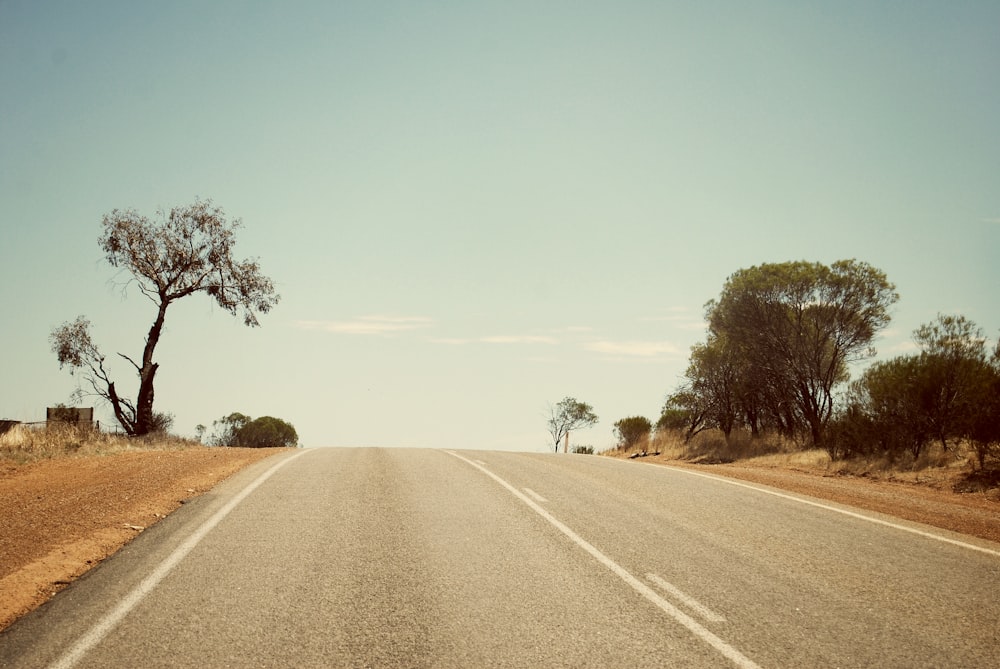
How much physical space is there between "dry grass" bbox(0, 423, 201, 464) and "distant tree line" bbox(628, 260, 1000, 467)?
66.1 feet

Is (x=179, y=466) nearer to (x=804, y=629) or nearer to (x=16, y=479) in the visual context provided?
(x=16, y=479)

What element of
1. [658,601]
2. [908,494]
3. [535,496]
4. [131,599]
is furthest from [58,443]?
→ [908,494]

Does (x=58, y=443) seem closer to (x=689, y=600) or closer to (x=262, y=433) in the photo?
(x=689, y=600)

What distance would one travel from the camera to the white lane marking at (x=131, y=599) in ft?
12.8

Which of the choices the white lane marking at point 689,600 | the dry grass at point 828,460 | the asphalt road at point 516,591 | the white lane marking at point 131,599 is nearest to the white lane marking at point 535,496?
the asphalt road at point 516,591

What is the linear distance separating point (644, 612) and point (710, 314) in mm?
24904

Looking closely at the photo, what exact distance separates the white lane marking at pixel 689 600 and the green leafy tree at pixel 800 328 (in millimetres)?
18603

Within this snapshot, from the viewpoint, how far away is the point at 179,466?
42.7ft

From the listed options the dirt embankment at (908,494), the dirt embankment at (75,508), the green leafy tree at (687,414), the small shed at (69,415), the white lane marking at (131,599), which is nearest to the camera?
the white lane marking at (131,599)

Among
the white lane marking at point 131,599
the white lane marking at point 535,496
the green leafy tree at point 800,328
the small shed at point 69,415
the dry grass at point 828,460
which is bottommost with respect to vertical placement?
the white lane marking at point 131,599

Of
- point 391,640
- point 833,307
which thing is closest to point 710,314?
point 833,307

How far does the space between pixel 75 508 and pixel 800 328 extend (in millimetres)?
23219

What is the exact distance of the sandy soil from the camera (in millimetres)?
5969

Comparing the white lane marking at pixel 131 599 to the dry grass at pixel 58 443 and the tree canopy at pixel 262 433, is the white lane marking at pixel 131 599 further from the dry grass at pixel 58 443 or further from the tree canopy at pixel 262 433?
the tree canopy at pixel 262 433
